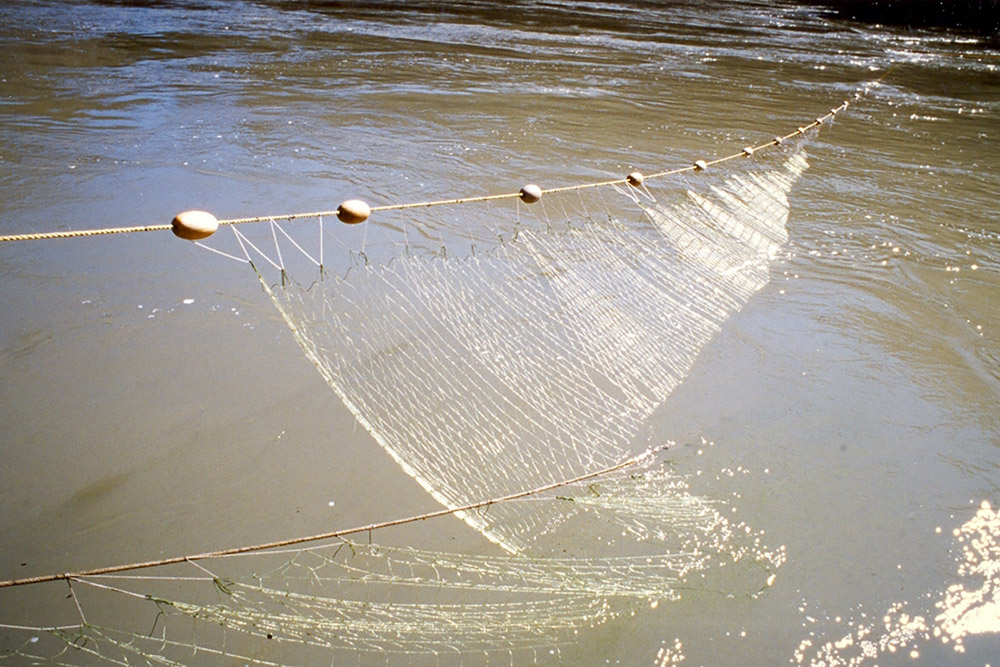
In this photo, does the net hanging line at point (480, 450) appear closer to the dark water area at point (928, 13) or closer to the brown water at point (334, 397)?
the brown water at point (334, 397)

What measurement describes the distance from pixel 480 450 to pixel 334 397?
617 millimetres

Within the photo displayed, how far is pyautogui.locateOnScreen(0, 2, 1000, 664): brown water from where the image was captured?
1971 mm

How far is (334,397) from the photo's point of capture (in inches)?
96.6

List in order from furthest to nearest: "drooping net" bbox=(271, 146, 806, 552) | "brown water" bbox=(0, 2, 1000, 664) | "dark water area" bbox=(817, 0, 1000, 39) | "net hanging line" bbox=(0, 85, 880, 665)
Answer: "dark water area" bbox=(817, 0, 1000, 39) < "drooping net" bbox=(271, 146, 806, 552) < "brown water" bbox=(0, 2, 1000, 664) < "net hanging line" bbox=(0, 85, 880, 665)

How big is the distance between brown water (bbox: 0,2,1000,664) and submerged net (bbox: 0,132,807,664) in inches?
4.0

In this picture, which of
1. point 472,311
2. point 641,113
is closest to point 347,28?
point 641,113

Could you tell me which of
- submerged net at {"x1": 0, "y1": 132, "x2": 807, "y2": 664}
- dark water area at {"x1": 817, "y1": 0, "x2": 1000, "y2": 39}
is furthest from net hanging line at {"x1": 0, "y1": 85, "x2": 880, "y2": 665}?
dark water area at {"x1": 817, "y1": 0, "x2": 1000, "y2": 39}

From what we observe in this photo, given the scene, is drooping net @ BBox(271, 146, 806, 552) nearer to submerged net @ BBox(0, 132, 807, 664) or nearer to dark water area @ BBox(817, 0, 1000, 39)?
submerged net @ BBox(0, 132, 807, 664)

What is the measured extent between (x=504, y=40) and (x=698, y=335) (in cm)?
755

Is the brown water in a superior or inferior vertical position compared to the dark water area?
inferior

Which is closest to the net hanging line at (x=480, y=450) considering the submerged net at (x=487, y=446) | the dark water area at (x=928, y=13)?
the submerged net at (x=487, y=446)

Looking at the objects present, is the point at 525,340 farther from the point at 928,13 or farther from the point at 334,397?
the point at 928,13

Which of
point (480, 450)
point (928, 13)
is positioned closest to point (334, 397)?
point (480, 450)

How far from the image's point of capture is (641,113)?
6344mm
